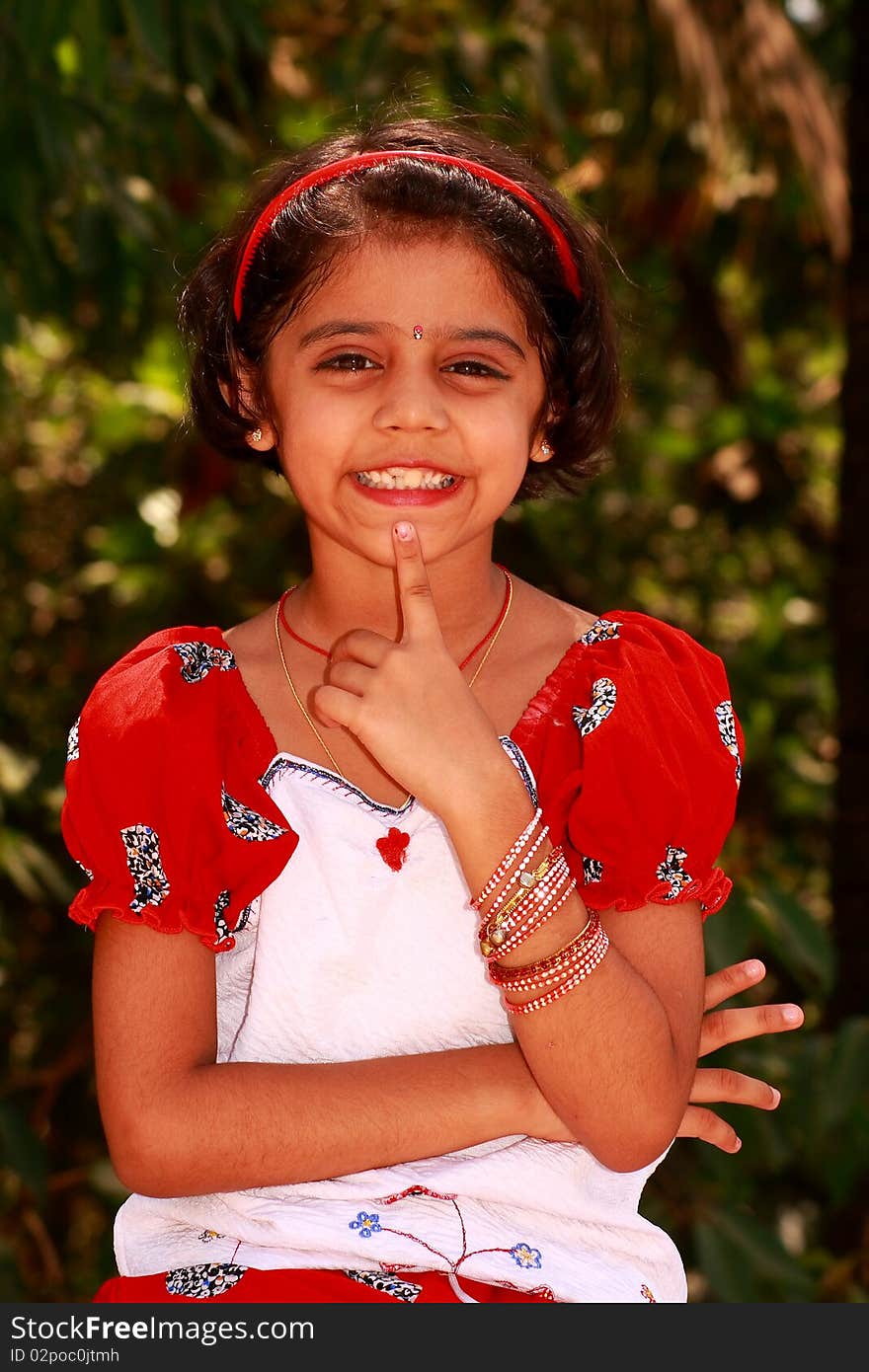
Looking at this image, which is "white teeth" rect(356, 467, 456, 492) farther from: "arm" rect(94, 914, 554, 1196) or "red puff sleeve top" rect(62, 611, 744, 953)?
"arm" rect(94, 914, 554, 1196)

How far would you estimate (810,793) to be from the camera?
12.1 ft

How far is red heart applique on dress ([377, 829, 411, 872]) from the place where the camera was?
151 centimetres

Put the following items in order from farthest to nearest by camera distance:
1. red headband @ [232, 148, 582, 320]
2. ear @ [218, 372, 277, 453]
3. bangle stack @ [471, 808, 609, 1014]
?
ear @ [218, 372, 277, 453] < red headband @ [232, 148, 582, 320] < bangle stack @ [471, 808, 609, 1014]

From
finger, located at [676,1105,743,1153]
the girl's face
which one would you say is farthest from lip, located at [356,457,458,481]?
finger, located at [676,1105,743,1153]

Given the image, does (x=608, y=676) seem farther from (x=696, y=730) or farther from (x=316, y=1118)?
(x=316, y=1118)

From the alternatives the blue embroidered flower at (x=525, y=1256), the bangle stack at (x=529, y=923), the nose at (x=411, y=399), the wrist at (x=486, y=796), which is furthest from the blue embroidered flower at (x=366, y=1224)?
the nose at (x=411, y=399)

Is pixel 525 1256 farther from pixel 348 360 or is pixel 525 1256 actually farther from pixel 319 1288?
pixel 348 360

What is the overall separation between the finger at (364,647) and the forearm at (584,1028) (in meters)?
0.15

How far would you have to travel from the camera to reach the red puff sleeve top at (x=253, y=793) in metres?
1.45

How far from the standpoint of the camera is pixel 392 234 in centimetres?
153

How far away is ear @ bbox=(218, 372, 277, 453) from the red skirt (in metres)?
0.78

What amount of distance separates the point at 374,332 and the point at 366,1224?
0.77m

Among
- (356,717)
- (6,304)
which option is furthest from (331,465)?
(6,304)

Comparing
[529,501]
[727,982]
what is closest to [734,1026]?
[727,982]
